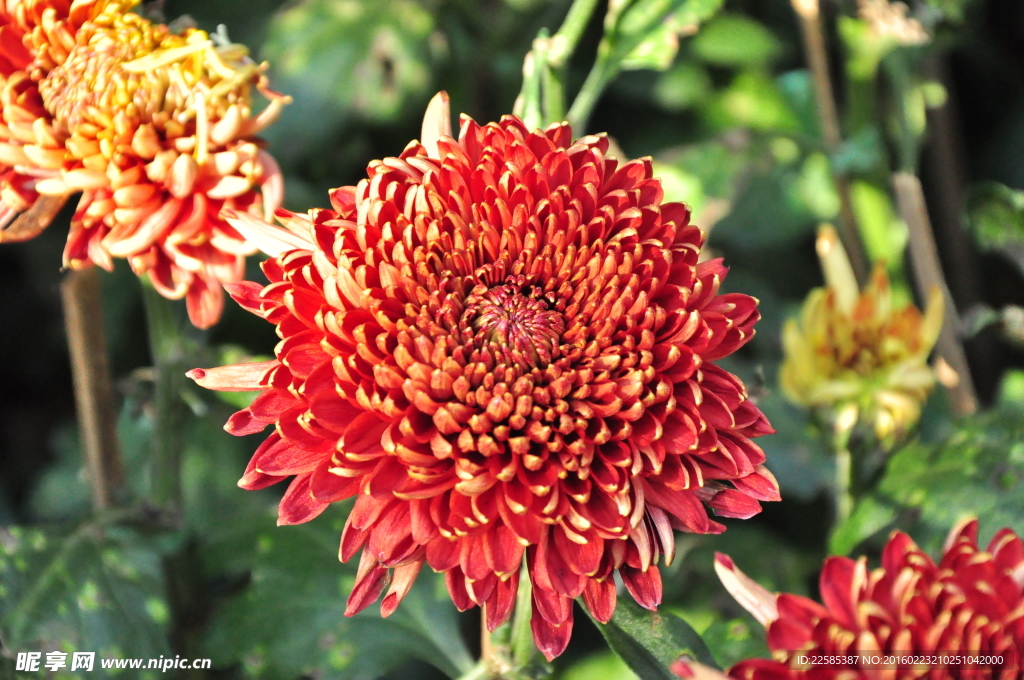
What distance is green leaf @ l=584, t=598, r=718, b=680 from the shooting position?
52 cm

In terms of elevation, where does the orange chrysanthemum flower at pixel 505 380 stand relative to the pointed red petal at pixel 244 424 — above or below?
above

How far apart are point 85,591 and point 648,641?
1.61 ft

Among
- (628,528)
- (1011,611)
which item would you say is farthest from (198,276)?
(1011,611)

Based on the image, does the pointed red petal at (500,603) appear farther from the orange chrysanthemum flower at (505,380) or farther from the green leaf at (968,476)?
the green leaf at (968,476)

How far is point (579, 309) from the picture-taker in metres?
0.53

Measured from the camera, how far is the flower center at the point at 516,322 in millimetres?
515

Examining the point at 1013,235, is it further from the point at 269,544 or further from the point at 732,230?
the point at 269,544

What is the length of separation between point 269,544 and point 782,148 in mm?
772

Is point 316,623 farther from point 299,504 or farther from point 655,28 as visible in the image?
point 655,28

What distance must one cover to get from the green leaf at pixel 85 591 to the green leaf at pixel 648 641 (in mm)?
416

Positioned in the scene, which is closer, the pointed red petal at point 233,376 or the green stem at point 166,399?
the pointed red petal at point 233,376

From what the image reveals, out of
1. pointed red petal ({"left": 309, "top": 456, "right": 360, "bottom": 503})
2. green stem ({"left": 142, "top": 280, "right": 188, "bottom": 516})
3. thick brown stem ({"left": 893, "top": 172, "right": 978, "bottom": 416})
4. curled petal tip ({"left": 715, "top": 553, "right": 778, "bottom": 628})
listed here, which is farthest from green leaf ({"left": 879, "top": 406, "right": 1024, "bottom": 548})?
green stem ({"left": 142, "top": 280, "right": 188, "bottom": 516})

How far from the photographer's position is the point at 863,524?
2.31 ft

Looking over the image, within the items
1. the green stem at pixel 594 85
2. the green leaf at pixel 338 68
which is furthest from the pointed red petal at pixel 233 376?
the green leaf at pixel 338 68
